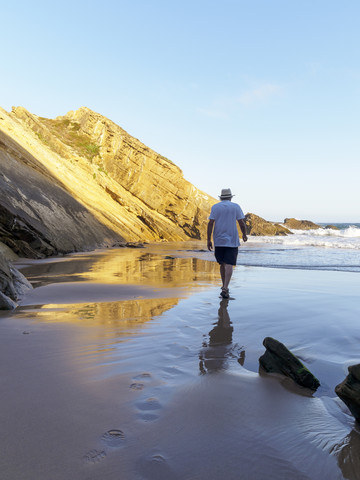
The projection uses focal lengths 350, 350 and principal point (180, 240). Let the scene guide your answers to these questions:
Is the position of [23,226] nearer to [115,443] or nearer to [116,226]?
[115,443]

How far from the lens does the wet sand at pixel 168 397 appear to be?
1464 mm

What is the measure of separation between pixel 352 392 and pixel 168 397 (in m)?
1.01

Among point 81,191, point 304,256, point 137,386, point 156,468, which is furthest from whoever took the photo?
point 81,191

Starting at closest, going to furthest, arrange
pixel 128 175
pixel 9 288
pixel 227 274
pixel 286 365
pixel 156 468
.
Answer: pixel 156 468 → pixel 286 365 → pixel 9 288 → pixel 227 274 → pixel 128 175

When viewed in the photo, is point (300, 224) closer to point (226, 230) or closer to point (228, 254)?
point (226, 230)

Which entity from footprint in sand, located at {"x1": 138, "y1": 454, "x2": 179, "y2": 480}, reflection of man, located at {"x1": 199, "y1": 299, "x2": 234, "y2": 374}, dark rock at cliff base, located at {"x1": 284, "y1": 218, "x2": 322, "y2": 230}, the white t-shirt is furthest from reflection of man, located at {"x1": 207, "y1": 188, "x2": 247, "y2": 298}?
dark rock at cliff base, located at {"x1": 284, "y1": 218, "x2": 322, "y2": 230}

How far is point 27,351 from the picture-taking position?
8.95ft

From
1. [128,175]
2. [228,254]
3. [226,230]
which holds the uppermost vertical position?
[128,175]

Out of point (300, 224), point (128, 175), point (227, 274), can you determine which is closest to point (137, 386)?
point (227, 274)

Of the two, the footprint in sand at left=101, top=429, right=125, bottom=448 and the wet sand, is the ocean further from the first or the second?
the footprint in sand at left=101, top=429, right=125, bottom=448

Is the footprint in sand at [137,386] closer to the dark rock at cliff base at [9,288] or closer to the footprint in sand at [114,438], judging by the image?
the footprint in sand at [114,438]

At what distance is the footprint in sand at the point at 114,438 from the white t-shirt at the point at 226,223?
492cm

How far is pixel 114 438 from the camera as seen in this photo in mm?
1604

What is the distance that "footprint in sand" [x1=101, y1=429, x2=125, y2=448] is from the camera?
1559 mm
